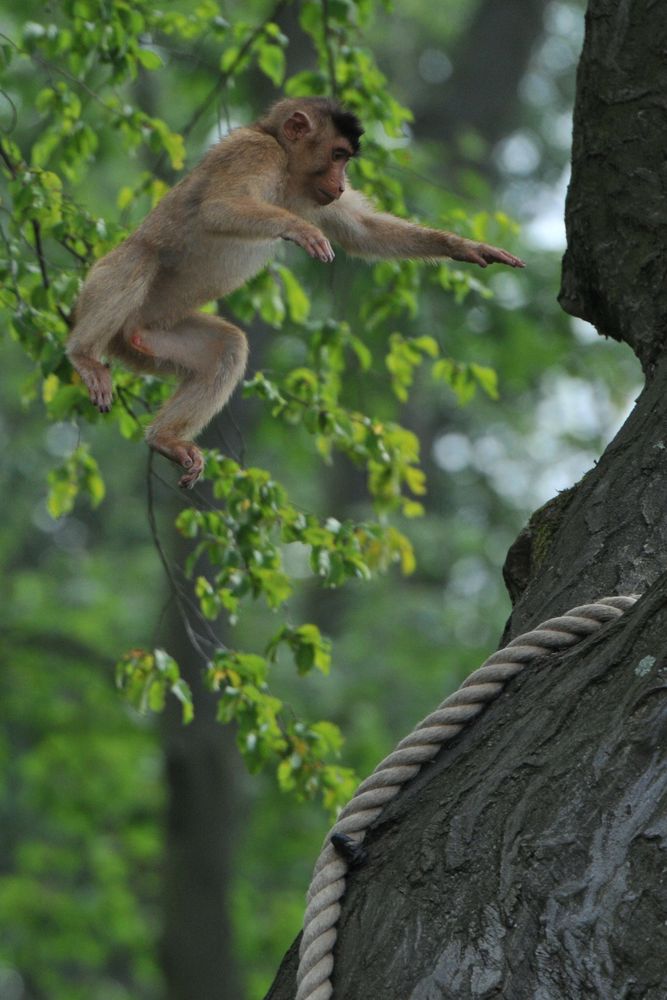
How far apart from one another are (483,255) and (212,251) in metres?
1.19

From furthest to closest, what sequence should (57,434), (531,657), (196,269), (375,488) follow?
1. (57,434)
2. (375,488)
3. (196,269)
4. (531,657)

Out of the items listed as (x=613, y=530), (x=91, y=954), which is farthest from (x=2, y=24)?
(x=613, y=530)

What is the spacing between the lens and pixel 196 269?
5.68 metres

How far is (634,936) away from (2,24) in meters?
15.8

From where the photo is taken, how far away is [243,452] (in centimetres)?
584

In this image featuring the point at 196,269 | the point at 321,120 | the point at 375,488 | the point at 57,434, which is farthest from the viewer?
the point at 57,434

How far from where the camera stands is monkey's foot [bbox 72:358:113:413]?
16.2 ft

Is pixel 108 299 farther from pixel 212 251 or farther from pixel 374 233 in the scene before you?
pixel 374 233

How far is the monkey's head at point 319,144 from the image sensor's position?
5.89m

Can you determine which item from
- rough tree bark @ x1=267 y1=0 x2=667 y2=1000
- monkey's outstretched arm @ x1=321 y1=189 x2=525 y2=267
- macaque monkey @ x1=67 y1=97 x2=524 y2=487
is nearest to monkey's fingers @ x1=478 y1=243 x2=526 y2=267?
macaque monkey @ x1=67 y1=97 x2=524 y2=487

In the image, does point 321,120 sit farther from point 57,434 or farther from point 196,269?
point 57,434

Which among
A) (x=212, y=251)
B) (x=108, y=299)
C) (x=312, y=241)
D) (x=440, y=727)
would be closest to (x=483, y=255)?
(x=312, y=241)

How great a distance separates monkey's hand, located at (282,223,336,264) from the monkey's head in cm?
126

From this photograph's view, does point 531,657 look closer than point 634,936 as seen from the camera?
No
